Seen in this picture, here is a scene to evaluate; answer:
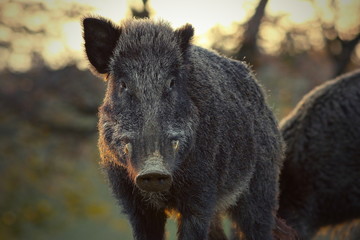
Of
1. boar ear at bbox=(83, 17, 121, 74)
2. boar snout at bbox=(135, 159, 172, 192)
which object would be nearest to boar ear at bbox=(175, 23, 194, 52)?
boar ear at bbox=(83, 17, 121, 74)

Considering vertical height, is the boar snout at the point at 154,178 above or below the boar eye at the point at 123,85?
below

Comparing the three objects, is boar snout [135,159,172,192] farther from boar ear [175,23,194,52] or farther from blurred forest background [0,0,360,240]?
blurred forest background [0,0,360,240]

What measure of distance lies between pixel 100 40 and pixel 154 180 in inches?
52.4

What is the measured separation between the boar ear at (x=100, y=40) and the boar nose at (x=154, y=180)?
3.84ft

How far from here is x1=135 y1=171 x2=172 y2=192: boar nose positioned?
3.33m

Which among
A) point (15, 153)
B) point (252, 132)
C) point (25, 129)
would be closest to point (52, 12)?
point (25, 129)

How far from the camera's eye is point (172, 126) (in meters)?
3.79

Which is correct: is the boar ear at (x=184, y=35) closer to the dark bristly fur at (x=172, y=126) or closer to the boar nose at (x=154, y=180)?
the dark bristly fur at (x=172, y=126)

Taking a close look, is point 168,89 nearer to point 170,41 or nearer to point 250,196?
point 170,41

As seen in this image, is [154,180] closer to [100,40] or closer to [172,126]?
[172,126]

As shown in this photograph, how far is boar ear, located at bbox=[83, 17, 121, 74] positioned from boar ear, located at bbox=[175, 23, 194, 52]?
43cm

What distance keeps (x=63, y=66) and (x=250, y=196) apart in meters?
8.84

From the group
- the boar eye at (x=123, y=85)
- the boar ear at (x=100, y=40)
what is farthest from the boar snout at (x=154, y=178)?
the boar ear at (x=100, y=40)

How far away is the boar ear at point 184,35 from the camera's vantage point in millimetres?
4207
